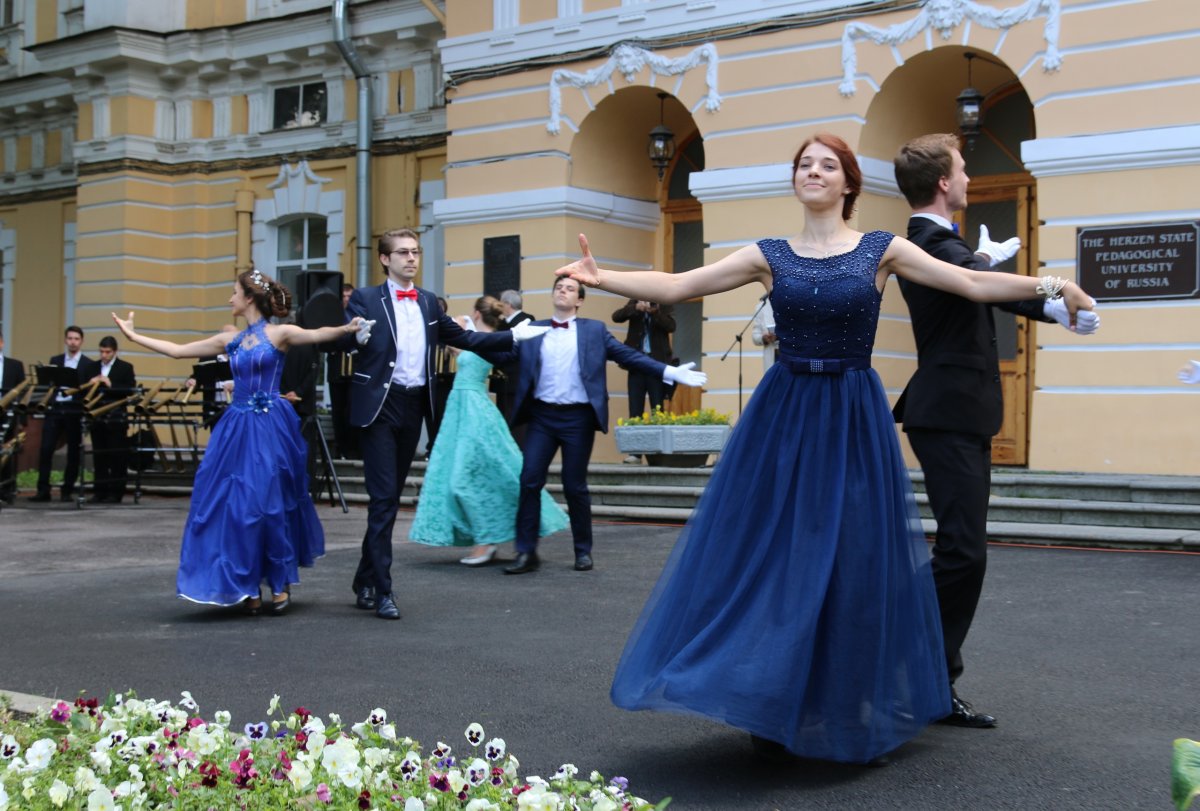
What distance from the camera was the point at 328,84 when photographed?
71.8 ft

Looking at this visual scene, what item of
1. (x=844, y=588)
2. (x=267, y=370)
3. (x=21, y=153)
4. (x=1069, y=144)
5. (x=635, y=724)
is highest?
(x=21, y=153)

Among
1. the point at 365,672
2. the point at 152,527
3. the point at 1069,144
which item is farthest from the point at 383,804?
the point at 1069,144

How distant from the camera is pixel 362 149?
21.1m

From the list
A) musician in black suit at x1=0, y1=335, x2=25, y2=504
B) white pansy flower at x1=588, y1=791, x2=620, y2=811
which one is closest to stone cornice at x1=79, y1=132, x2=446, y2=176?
musician in black suit at x1=0, y1=335, x2=25, y2=504

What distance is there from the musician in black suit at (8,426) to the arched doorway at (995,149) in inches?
377

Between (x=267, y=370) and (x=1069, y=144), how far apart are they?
8.62 metres

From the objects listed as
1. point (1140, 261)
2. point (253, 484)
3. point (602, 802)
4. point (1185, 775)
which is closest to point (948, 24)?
point (1140, 261)

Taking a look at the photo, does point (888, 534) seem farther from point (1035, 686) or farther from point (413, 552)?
point (413, 552)

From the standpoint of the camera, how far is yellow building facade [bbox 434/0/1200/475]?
1340 cm

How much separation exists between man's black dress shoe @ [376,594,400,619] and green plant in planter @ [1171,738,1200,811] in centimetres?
587

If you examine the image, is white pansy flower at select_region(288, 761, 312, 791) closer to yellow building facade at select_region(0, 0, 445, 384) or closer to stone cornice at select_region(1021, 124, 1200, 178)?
stone cornice at select_region(1021, 124, 1200, 178)

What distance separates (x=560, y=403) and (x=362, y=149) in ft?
40.0

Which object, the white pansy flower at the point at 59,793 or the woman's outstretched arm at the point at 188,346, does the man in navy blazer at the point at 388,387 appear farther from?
the white pansy flower at the point at 59,793

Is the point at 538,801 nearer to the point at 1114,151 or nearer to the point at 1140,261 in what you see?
the point at 1140,261
